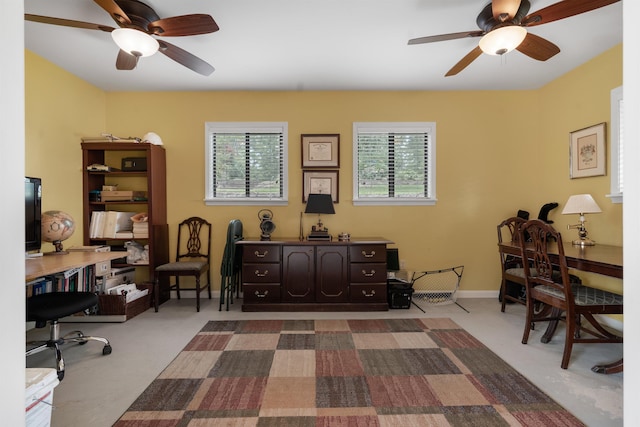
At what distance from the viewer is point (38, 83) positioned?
10.6ft

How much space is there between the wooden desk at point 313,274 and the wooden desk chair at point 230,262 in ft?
0.49

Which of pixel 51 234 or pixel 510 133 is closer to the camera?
pixel 51 234

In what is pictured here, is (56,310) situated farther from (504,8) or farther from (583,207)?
(583,207)

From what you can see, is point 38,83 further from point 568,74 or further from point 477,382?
point 568,74

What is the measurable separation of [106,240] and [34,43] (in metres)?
2.16

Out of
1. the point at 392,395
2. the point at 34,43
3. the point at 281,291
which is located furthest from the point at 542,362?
the point at 34,43

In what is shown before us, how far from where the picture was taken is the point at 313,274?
3598mm

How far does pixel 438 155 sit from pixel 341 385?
10.5 feet

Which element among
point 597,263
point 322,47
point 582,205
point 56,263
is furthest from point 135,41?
point 582,205

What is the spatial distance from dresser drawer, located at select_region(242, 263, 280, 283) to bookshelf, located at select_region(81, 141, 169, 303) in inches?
44.8

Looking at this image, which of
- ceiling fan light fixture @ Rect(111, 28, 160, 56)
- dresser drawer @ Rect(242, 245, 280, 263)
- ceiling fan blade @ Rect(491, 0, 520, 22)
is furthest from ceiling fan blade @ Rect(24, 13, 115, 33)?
ceiling fan blade @ Rect(491, 0, 520, 22)

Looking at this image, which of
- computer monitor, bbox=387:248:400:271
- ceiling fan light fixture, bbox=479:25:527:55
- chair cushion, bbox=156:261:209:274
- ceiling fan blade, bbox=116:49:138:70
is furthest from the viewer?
computer monitor, bbox=387:248:400:271

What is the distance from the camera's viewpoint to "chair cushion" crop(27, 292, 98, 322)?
2156 mm

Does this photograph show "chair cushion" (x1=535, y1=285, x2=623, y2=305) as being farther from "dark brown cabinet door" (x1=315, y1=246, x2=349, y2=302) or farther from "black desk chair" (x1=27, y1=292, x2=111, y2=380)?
"black desk chair" (x1=27, y1=292, x2=111, y2=380)
